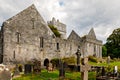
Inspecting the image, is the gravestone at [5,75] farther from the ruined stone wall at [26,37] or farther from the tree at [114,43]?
the tree at [114,43]

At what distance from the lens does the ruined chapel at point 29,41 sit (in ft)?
141

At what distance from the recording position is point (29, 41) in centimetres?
4669

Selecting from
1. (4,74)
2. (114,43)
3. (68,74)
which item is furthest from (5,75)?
(114,43)

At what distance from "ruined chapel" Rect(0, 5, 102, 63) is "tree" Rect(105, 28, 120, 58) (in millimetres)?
25883

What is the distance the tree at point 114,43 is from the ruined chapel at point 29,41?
25.9 m

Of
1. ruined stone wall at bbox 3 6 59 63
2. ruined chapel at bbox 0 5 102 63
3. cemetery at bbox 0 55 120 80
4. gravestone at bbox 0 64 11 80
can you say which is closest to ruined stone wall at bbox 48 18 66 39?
ruined chapel at bbox 0 5 102 63

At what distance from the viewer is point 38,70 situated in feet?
103

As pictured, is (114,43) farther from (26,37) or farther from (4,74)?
(4,74)

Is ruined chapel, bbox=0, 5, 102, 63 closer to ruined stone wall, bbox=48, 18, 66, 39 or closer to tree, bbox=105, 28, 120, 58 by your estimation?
ruined stone wall, bbox=48, 18, 66, 39

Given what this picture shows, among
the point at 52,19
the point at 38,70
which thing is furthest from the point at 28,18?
the point at 52,19

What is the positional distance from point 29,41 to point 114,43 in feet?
134

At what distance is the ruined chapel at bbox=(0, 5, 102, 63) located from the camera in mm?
43062

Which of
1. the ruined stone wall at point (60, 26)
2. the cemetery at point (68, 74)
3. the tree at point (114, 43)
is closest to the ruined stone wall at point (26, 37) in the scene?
the cemetery at point (68, 74)

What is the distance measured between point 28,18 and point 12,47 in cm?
655
